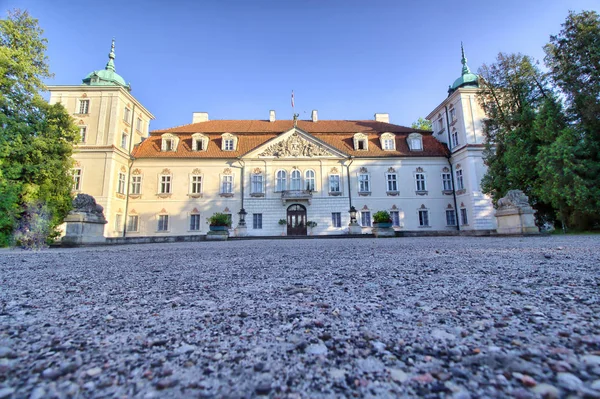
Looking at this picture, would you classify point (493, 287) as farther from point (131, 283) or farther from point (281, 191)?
point (281, 191)

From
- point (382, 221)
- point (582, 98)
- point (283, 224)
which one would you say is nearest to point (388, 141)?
→ point (382, 221)

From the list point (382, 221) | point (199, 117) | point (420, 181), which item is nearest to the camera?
point (382, 221)

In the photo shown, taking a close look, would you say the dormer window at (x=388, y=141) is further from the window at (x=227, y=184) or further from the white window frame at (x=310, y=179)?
the window at (x=227, y=184)

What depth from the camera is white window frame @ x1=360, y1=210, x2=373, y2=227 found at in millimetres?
22359

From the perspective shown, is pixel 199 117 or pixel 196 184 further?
pixel 199 117

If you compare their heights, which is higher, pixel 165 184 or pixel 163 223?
pixel 165 184

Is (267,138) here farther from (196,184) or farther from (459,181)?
(459,181)

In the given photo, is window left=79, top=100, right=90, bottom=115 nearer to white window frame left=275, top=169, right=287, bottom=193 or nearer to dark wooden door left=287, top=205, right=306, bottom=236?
white window frame left=275, top=169, right=287, bottom=193

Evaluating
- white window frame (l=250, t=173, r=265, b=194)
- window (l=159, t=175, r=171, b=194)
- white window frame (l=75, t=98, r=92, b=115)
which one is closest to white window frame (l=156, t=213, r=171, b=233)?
window (l=159, t=175, r=171, b=194)

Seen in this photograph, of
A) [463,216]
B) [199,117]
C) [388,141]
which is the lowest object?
[463,216]

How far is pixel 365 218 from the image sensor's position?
2255 centimetres

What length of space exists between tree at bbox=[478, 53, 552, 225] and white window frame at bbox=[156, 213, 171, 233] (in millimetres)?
21566

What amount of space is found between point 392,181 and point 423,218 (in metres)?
3.85

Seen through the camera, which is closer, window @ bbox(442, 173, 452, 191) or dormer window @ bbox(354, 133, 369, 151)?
window @ bbox(442, 173, 452, 191)
